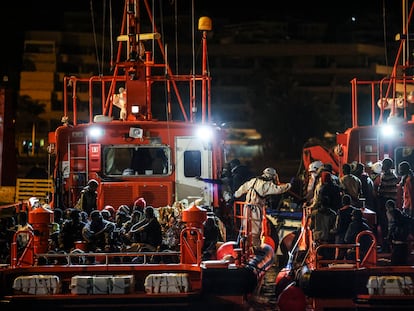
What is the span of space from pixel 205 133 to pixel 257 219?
149cm

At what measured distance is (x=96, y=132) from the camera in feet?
40.4

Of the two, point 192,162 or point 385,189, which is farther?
point 192,162

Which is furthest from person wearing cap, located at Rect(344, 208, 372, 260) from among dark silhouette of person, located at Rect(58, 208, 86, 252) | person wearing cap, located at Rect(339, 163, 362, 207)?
dark silhouette of person, located at Rect(58, 208, 86, 252)

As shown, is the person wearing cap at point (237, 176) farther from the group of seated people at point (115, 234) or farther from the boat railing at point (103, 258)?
the boat railing at point (103, 258)

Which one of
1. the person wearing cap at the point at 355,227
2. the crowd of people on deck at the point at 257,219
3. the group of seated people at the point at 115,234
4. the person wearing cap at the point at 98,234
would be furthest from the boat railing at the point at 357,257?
the person wearing cap at the point at 98,234

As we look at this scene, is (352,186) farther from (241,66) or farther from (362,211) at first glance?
(241,66)

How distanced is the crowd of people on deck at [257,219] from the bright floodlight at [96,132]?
107cm

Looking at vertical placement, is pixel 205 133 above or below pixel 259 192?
above

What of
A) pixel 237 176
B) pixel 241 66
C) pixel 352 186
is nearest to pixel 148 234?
pixel 352 186

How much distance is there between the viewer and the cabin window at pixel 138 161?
478 inches

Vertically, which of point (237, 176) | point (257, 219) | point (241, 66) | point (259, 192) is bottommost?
point (257, 219)

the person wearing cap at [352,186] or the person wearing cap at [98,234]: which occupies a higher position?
the person wearing cap at [352,186]

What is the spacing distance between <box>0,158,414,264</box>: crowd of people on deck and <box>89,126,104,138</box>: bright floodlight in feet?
3.49

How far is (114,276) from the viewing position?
9.24 metres
